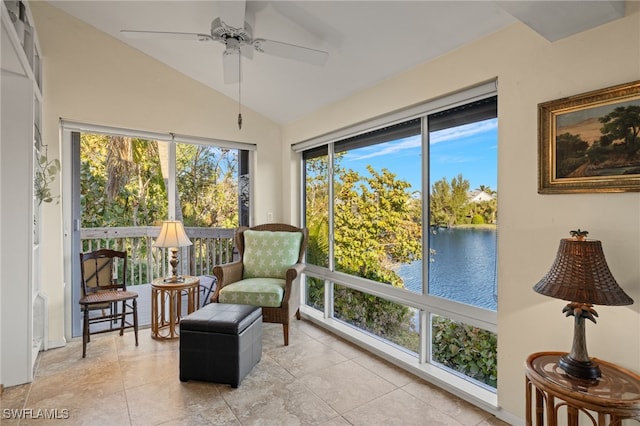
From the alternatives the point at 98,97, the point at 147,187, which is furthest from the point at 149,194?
the point at 98,97

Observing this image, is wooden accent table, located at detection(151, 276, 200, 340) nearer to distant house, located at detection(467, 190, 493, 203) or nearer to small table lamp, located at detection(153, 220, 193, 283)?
small table lamp, located at detection(153, 220, 193, 283)

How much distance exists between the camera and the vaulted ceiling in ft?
5.35

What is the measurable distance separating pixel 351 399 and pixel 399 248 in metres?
1.24

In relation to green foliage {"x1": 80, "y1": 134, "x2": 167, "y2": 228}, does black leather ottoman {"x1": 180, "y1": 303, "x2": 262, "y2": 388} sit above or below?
below

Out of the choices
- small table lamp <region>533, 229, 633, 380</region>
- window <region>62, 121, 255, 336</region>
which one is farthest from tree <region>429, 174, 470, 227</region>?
window <region>62, 121, 255, 336</region>

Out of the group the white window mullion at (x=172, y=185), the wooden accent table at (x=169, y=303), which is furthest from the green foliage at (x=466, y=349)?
the white window mullion at (x=172, y=185)

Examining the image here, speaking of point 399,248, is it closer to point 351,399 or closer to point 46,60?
point 351,399

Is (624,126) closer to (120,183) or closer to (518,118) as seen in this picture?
(518,118)

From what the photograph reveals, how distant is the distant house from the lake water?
0.67ft

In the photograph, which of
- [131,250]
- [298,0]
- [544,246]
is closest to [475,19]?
[298,0]

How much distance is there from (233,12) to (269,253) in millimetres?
2293

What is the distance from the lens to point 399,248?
112 inches

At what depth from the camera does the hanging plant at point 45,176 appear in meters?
2.77

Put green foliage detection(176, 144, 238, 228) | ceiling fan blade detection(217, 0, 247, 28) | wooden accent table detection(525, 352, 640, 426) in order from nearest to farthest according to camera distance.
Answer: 1. wooden accent table detection(525, 352, 640, 426)
2. ceiling fan blade detection(217, 0, 247, 28)
3. green foliage detection(176, 144, 238, 228)
